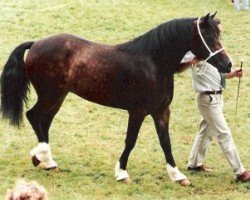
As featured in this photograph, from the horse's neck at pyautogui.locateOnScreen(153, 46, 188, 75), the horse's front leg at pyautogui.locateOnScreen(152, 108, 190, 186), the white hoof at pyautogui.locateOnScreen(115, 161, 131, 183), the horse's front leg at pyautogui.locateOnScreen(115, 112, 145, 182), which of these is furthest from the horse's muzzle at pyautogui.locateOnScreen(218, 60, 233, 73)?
the white hoof at pyautogui.locateOnScreen(115, 161, 131, 183)

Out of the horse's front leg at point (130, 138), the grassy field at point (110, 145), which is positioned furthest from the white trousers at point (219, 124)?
the horse's front leg at point (130, 138)

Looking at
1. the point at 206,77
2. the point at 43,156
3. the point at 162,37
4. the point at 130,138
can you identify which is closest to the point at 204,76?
the point at 206,77

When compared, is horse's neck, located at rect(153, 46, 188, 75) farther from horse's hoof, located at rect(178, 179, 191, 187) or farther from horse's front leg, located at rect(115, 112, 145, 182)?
horse's hoof, located at rect(178, 179, 191, 187)

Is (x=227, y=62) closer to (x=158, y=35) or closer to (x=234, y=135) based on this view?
(x=158, y=35)

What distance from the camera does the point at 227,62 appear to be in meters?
6.66

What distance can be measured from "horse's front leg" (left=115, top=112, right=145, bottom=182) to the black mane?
0.83 m

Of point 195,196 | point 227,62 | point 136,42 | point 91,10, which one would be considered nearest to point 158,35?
point 136,42

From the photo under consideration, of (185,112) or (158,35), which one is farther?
(185,112)

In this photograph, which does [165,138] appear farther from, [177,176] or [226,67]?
[226,67]

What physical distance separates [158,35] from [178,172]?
183cm

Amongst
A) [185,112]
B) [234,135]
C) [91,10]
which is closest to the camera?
[234,135]

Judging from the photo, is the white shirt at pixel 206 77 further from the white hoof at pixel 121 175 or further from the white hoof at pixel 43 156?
the white hoof at pixel 43 156

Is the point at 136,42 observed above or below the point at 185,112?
above

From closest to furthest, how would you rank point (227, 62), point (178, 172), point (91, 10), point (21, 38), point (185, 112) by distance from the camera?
point (227, 62) → point (178, 172) → point (185, 112) → point (21, 38) → point (91, 10)
